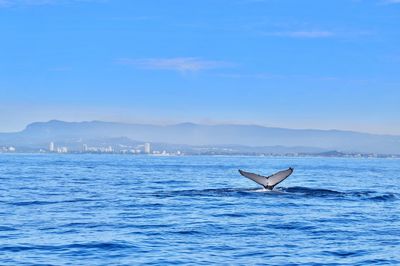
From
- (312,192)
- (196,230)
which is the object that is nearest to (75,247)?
(196,230)

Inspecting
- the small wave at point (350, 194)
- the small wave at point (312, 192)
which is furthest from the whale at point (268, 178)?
the small wave at point (312, 192)

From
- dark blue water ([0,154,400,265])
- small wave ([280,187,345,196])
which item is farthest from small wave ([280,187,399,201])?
dark blue water ([0,154,400,265])

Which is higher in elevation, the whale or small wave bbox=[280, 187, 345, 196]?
the whale

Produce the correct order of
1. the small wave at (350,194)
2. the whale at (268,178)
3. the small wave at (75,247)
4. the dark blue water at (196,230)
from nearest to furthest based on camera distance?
1. the dark blue water at (196,230)
2. the small wave at (75,247)
3. the small wave at (350,194)
4. the whale at (268,178)

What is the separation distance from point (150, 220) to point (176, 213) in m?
2.86

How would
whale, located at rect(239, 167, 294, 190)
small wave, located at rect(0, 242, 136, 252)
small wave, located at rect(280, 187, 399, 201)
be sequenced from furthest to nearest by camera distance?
whale, located at rect(239, 167, 294, 190), small wave, located at rect(280, 187, 399, 201), small wave, located at rect(0, 242, 136, 252)

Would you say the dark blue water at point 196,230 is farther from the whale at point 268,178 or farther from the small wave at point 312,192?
the small wave at point 312,192

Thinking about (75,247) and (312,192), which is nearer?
(75,247)

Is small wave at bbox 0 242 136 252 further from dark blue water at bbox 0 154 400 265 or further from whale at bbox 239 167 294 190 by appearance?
whale at bbox 239 167 294 190

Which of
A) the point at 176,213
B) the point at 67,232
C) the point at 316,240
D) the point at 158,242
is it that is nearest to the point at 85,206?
the point at 176,213

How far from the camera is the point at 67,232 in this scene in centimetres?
2291

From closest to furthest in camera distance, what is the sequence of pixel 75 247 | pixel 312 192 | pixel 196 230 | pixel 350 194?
pixel 75 247, pixel 196 230, pixel 350 194, pixel 312 192

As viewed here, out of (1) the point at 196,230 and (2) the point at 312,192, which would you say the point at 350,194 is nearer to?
(2) the point at 312,192

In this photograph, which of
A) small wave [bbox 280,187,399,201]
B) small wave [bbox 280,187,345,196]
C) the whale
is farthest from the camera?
small wave [bbox 280,187,345,196]
